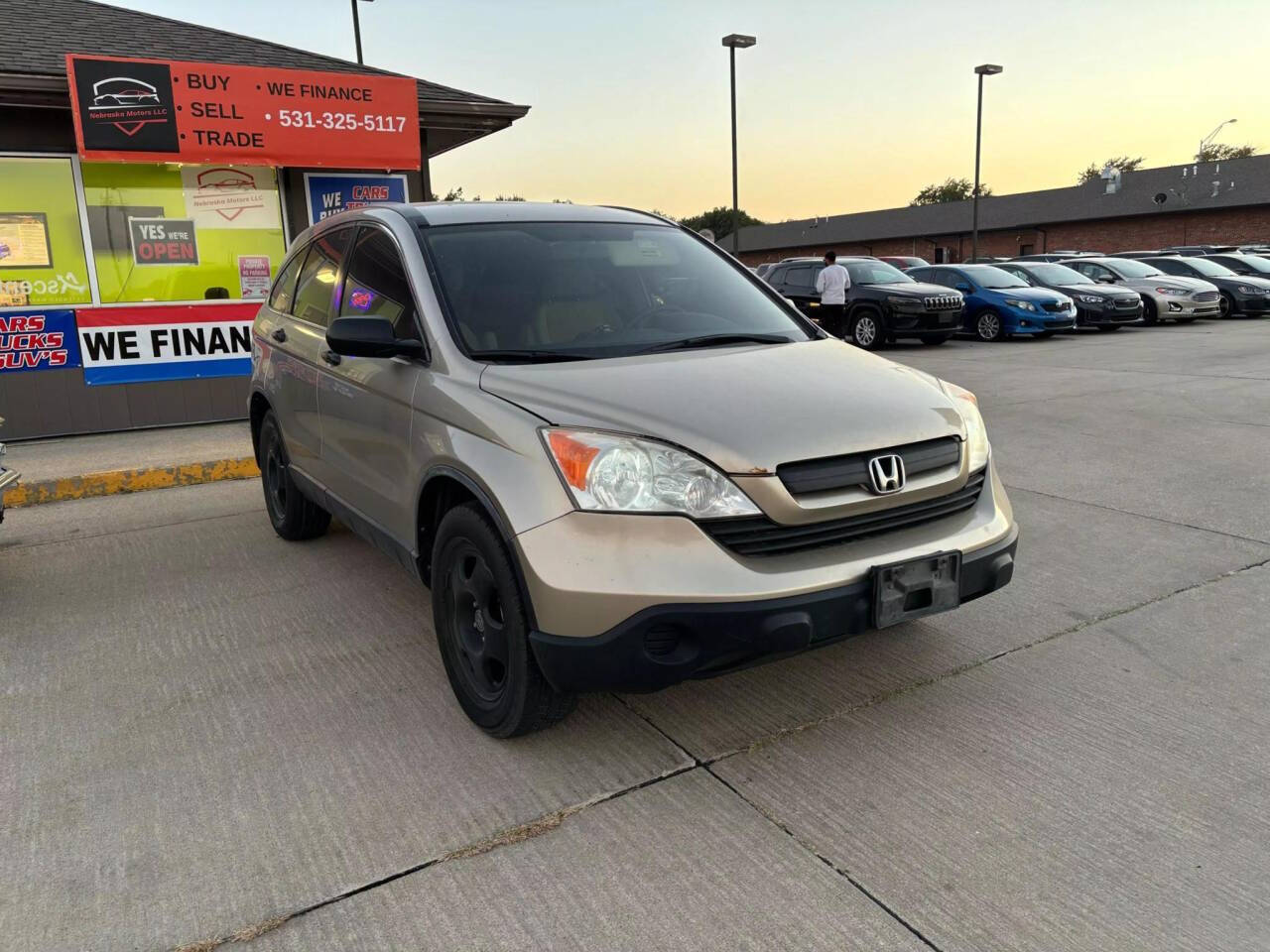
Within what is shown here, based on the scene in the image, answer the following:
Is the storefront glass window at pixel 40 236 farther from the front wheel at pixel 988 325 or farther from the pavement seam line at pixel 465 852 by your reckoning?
the front wheel at pixel 988 325

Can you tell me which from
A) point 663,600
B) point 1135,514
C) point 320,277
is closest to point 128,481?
point 320,277

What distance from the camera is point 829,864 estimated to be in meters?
2.40

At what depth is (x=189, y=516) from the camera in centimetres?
612

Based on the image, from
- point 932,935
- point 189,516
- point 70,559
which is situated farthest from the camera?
point 189,516

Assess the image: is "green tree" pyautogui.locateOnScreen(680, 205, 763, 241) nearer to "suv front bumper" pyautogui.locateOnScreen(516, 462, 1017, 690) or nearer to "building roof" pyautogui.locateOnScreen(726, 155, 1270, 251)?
"building roof" pyautogui.locateOnScreen(726, 155, 1270, 251)

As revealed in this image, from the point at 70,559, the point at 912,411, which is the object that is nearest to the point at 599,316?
the point at 912,411

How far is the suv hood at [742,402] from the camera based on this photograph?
8.64ft

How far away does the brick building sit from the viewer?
128 ft

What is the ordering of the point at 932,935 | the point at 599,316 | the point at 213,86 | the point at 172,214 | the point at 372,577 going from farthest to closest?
the point at 172,214 < the point at 213,86 < the point at 372,577 < the point at 599,316 < the point at 932,935

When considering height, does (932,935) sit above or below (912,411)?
below

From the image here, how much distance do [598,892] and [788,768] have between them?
0.81 m

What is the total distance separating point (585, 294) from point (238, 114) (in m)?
6.43

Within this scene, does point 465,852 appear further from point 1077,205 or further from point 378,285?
point 1077,205

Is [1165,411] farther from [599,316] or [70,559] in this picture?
[70,559]
